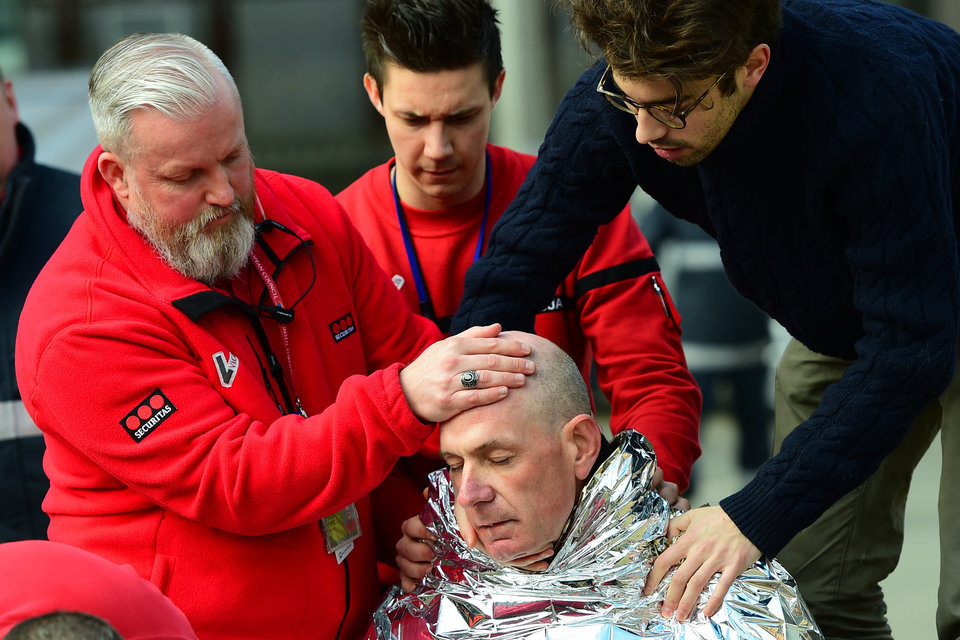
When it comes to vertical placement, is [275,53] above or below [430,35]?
below

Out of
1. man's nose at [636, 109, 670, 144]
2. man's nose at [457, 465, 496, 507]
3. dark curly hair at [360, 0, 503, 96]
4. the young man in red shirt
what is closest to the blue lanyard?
the young man in red shirt

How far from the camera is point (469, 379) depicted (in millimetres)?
2264

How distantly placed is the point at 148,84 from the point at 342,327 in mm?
679

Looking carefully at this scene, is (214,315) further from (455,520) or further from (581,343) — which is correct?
(581,343)

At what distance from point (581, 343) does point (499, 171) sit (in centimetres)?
52

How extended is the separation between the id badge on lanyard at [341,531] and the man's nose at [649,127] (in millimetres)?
989

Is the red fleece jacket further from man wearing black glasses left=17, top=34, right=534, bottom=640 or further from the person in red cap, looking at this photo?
the person in red cap

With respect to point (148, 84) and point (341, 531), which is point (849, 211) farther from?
point (148, 84)

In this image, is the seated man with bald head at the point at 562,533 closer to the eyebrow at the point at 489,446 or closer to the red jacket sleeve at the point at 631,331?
the eyebrow at the point at 489,446

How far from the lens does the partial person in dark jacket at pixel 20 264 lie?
3.22 m

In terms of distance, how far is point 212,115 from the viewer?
7.55 ft

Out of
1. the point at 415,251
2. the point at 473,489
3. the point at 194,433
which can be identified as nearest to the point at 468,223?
the point at 415,251

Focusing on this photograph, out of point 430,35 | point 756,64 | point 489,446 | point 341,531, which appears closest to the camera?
point 756,64

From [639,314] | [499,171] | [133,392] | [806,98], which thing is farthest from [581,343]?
[133,392]
